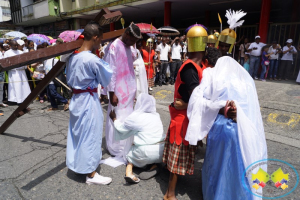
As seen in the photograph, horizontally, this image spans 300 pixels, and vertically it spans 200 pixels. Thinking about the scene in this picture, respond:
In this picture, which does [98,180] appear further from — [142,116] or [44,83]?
[44,83]

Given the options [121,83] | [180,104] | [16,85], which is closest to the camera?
[180,104]

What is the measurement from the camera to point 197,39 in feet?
6.56

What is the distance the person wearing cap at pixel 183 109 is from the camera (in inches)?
78.7

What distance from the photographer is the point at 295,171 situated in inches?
105

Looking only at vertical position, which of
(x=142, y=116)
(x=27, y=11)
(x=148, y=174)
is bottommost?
(x=148, y=174)

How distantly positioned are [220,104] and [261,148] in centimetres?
49

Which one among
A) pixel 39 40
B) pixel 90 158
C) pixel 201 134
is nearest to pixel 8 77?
pixel 39 40

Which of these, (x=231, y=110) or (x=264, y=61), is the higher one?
(x=264, y=61)

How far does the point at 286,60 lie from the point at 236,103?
745 centimetres

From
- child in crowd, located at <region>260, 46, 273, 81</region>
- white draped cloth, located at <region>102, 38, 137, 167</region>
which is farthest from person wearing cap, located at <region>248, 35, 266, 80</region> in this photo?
white draped cloth, located at <region>102, 38, 137, 167</region>

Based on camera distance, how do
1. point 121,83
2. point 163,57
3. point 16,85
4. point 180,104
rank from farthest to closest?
1. point 163,57
2. point 16,85
3. point 121,83
4. point 180,104

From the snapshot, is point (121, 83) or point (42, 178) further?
point (121, 83)

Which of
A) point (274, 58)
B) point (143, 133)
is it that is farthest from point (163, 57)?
point (143, 133)

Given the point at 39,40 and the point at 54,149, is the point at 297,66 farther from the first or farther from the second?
the point at 39,40
